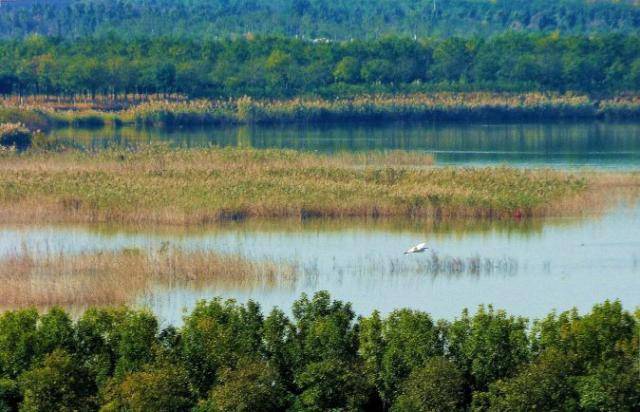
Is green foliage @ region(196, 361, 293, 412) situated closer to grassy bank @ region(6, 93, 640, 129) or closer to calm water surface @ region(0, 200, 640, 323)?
calm water surface @ region(0, 200, 640, 323)

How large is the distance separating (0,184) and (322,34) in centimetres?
10640

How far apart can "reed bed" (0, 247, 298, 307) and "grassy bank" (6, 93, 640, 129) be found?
4251cm

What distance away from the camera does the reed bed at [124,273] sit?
27844 mm

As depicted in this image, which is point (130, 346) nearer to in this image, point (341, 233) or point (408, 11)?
point (341, 233)

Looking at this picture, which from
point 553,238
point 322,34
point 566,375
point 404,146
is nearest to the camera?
point 566,375

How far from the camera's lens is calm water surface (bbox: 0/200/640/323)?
29109mm

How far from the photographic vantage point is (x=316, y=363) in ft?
64.7

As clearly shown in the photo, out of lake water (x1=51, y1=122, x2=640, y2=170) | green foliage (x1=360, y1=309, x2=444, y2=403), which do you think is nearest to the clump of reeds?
green foliage (x1=360, y1=309, x2=444, y2=403)

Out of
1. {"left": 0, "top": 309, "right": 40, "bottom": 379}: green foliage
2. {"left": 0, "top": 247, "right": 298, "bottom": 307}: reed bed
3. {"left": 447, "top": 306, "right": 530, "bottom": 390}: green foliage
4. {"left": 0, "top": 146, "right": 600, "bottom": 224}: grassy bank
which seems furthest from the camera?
{"left": 0, "top": 146, "right": 600, "bottom": 224}: grassy bank

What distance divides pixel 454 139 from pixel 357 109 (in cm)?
1443

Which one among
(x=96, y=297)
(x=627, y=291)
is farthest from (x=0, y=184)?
(x=627, y=291)

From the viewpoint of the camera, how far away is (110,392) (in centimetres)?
1933

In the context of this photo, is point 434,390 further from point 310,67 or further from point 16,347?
point 310,67

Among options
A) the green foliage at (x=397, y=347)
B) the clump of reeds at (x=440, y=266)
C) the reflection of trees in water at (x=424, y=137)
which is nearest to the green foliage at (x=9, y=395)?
the green foliage at (x=397, y=347)
